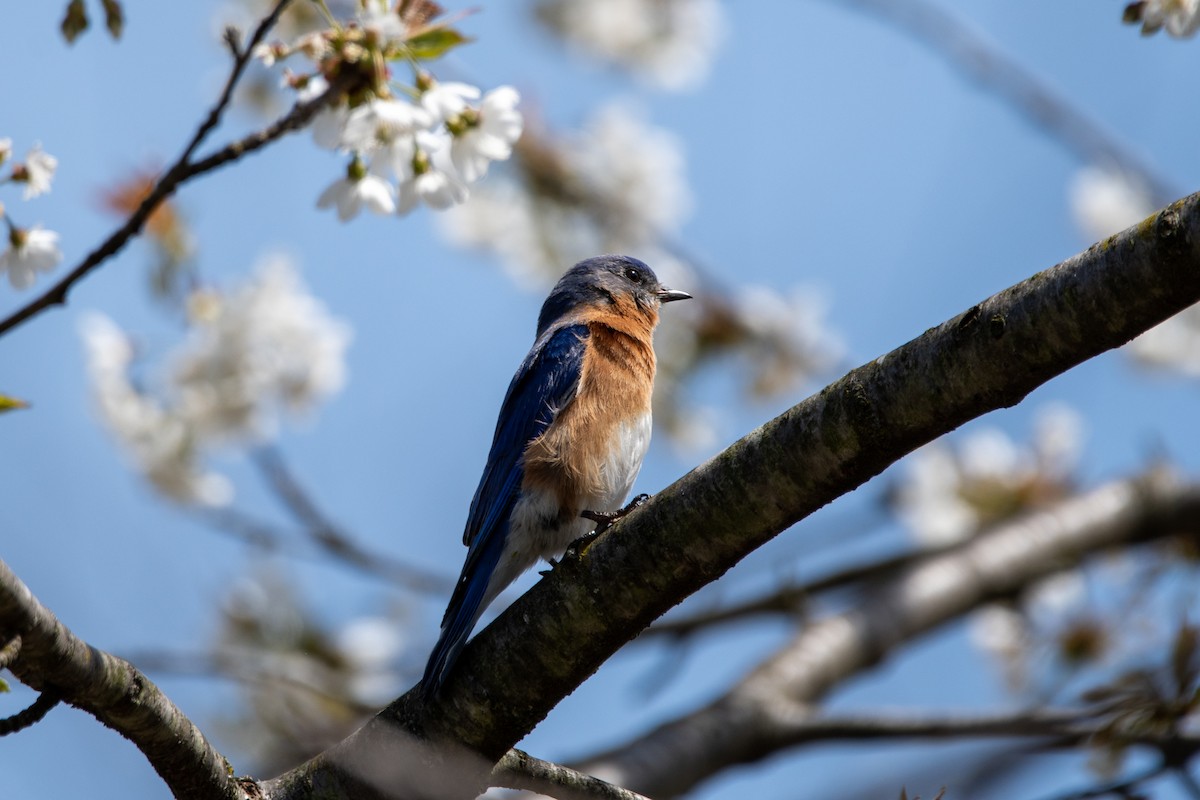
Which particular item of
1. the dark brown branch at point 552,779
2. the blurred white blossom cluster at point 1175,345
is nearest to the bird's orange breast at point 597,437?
the dark brown branch at point 552,779

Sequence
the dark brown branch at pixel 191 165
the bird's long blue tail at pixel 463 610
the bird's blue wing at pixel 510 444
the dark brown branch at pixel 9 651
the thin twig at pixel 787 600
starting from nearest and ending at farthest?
the dark brown branch at pixel 9 651 < the dark brown branch at pixel 191 165 < the bird's long blue tail at pixel 463 610 < the bird's blue wing at pixel 510 444 < the thin twig at pixel 787 600

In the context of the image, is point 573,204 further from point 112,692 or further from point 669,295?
point 112,692

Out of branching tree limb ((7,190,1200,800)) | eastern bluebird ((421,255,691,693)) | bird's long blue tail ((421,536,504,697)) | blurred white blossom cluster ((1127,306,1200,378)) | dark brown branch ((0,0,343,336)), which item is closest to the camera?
branching tree limb ((7,190,1200,800))

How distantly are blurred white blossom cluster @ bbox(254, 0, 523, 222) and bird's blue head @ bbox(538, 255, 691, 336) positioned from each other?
8.36 ft

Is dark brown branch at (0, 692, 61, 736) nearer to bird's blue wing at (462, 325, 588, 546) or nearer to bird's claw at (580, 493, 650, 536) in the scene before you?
bird's claw at (580, 493, 650, 536)

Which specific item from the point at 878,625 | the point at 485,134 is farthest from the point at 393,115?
the point at 878,625

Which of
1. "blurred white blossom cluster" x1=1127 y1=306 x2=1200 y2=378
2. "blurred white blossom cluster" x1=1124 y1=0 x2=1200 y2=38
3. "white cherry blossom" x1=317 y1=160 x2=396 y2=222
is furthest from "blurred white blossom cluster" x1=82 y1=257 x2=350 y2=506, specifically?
"blurred white blossom cluster" x1=1127 y1=306 x2=1200 y2=378

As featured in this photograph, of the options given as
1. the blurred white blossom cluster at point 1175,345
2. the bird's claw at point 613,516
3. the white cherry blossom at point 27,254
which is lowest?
the bird's claw at point 613,516

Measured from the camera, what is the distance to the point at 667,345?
7.31m

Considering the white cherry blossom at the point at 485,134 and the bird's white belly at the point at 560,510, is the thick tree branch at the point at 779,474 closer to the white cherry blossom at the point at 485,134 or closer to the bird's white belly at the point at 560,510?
the white cherry blossom at the point at 485,134

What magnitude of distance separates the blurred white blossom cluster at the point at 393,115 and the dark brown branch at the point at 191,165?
45 millimetres

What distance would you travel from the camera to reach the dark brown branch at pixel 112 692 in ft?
6.81

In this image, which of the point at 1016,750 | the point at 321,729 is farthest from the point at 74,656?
the point at 321,729

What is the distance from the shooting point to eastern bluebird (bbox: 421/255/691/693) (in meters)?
4.07
